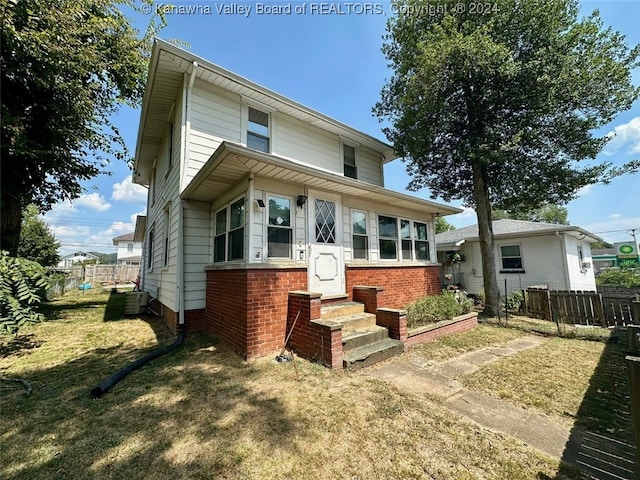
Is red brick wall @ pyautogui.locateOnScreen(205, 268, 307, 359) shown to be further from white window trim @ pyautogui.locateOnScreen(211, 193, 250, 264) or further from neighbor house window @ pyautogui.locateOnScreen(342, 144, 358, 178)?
neighbor house window @ pyautogui.locateOnScreen(342, 144, 358, 178)

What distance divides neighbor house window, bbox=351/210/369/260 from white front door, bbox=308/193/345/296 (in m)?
0.64

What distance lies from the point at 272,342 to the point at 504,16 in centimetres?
1094

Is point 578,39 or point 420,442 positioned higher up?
point 578,39

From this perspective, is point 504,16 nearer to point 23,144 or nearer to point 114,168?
point 23,144

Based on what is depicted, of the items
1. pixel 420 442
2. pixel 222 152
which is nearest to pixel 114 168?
pixel 222 152

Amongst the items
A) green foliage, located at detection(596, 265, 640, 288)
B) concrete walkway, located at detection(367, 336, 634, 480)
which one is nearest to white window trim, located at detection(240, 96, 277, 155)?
concrete walkway, located at detection(367, 336, 634, 480)

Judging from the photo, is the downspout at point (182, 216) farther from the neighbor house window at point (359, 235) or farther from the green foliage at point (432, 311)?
the green foliage at point (432, 311)

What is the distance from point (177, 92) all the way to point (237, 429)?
800 centimetres

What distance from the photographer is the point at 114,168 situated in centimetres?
1098

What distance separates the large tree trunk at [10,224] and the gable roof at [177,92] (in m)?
3.93

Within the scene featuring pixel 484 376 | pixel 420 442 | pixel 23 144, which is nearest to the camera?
pixel 420 442

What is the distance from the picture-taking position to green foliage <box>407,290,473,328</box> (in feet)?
21.7

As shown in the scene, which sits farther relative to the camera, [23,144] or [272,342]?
[23,144]

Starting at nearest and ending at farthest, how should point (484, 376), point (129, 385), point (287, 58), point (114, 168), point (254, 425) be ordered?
point (254, 425), point (129, 385), point (484, 376), point (287, 58), point (114, 168)
